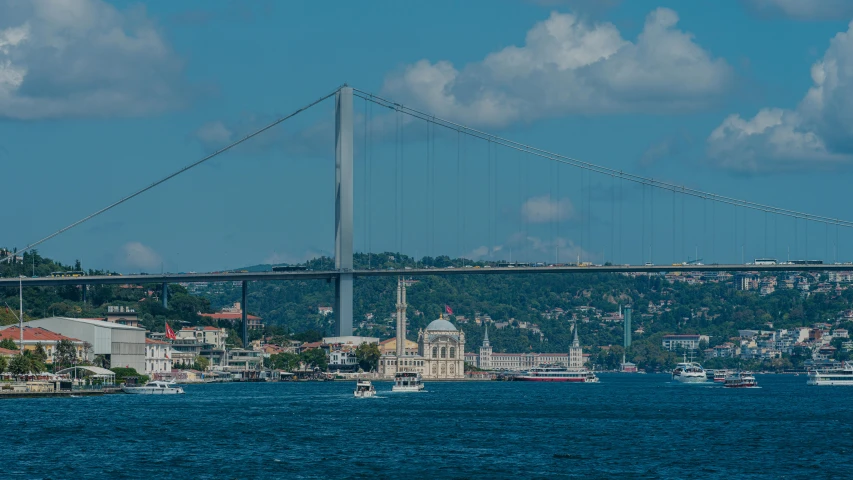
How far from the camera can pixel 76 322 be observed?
8900cm

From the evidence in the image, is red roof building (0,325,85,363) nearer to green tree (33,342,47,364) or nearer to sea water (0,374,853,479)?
green tree (33,342,47,364)

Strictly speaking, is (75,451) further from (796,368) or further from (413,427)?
(796,368)

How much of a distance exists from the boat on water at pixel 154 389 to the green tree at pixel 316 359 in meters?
47.9

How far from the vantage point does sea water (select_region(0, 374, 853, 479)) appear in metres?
36.2

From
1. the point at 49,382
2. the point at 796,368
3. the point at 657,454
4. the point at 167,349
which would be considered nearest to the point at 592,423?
the point at 657,454

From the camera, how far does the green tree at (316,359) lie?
12938 cm

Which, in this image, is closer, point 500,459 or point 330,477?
point 330,477

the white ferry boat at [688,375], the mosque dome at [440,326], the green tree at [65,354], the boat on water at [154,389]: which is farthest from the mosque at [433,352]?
the green tree at [65,354]

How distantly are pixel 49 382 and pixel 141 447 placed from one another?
3201 cm

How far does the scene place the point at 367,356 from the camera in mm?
132250

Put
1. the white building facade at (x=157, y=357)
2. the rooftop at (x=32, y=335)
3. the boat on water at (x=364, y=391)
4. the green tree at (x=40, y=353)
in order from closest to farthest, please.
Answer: the boat on water at (x=364, y=391) → the green tree at (x=40, y=353) → the rooftop at (x=32, y=335) → the white building facade at (x=157, y=357)

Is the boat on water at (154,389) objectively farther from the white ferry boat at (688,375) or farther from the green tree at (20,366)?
the white ferry boat at (688,375)

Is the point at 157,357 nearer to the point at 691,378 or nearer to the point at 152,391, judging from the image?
the point at 152,391

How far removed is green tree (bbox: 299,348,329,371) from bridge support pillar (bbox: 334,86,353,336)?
97.5ft
